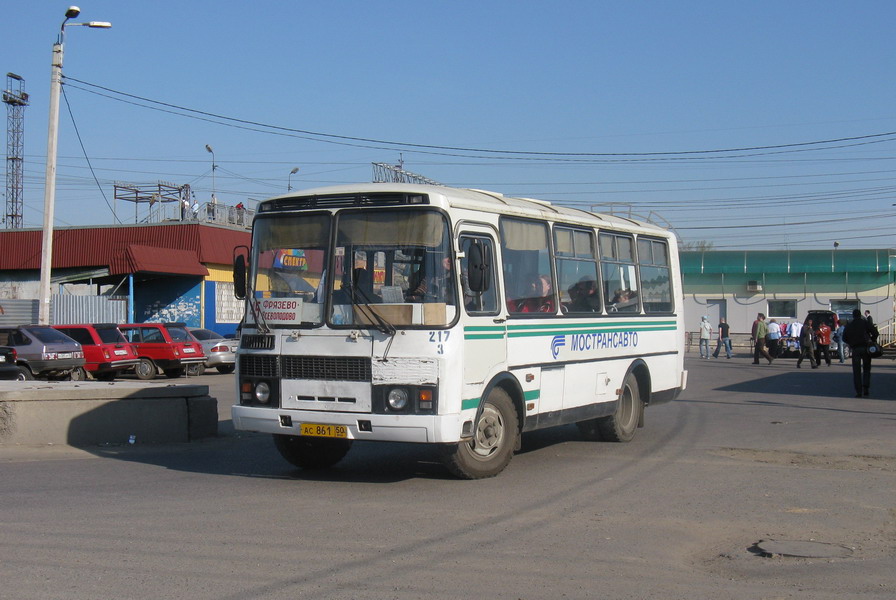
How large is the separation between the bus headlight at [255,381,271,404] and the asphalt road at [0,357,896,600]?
86cm

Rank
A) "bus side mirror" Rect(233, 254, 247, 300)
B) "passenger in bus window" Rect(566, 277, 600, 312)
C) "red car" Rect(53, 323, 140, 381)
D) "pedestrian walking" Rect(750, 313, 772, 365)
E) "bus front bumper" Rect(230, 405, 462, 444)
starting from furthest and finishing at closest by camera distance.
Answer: "pedestrian walking" Rect(750, 313, 772, 365) < "red car" Rect(53, 323, 140, 381) < "passenger in bus window" Rect(566, 277, 600, 312) < "bus side mirror" Rect(233, 254, 247, 300) < "bus front bumper" Rect(230, 405, 462, 444)

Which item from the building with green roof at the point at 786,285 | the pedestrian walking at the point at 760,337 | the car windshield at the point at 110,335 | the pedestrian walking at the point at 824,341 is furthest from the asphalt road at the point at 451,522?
the building with green roof at the point at 786,285

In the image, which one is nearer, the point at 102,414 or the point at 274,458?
the point at 274,458

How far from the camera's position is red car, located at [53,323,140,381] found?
27047mm

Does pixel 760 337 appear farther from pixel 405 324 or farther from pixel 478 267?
pixel 405 324

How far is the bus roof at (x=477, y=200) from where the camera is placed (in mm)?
9438

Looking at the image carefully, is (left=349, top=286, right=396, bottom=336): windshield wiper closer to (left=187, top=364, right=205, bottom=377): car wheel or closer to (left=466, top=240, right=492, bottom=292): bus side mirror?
(left=466, top=240, right=492, bottom=292): bus side mirror

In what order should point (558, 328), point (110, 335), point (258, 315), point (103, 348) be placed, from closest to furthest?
1. point (258, 315)
2. point (558, 328)
3. point (103, 348)
4. point (110, 335)

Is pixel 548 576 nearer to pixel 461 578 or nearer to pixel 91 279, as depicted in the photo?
pixel 461 578

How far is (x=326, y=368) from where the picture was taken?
9492mm

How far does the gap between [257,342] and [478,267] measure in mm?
2473

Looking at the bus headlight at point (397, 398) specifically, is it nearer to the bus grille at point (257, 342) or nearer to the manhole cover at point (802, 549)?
the bus grille at point (257, 342)

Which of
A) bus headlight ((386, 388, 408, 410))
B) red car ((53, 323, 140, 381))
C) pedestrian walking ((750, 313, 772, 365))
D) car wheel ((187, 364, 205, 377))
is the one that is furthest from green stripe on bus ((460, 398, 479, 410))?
pedestrian walking ((750, 313, 772, 365))

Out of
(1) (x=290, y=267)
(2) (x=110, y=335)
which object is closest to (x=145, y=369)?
(2) (x=110, y=335)
